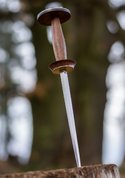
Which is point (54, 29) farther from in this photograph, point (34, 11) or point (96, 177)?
point (34, 11)

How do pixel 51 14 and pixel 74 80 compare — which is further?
pixel 74 80

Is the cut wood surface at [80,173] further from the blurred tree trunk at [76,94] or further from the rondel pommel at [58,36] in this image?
the blurred tree trunk at [76,94]

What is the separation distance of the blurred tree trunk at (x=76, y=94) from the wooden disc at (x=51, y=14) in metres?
1.61

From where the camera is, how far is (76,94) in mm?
2256

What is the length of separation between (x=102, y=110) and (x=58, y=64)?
1.82m

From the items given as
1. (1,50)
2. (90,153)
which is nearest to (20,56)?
(1,50)

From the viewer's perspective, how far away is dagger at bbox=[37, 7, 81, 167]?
546mm

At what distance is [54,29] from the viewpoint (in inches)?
22.7

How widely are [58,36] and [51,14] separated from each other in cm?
5

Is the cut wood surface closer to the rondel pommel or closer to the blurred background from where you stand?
the rondel pommel

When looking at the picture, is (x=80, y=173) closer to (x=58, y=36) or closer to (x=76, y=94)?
(x=58, y=36)

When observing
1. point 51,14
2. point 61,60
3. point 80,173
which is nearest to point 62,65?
point 61,60

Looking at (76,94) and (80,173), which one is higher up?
(76,94)

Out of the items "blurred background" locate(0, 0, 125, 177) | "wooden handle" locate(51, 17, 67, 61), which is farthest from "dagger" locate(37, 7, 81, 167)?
"blurred background" locate(0, 0, 125, 177)
